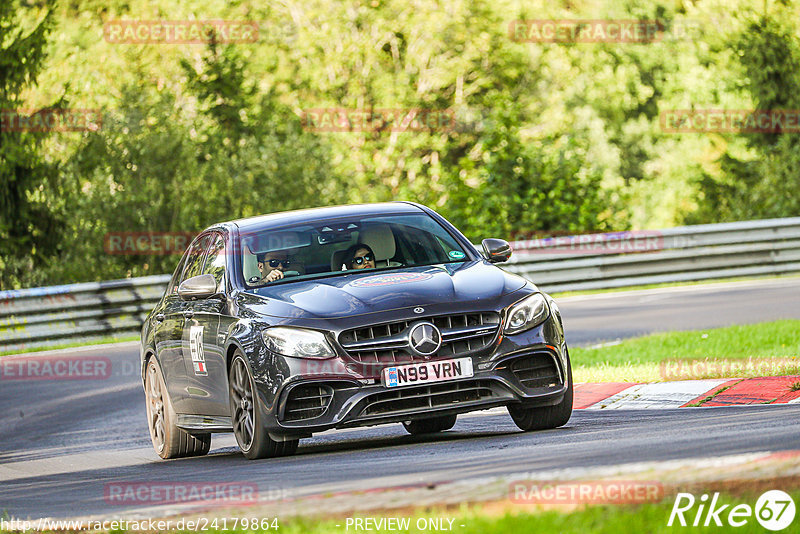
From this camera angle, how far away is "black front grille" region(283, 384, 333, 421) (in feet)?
28.5

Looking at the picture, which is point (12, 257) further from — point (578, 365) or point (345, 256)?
point (345, 256)

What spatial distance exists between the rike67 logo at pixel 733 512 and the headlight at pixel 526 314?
3437 millimetres

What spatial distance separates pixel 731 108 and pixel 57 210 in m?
23.3

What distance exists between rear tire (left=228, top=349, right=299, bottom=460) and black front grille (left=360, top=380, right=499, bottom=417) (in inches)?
24.9

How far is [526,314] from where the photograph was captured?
355 inches

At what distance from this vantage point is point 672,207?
5038cm

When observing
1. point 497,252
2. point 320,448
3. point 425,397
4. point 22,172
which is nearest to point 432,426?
point 320,448

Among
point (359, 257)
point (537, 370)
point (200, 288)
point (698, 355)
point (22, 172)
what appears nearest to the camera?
point (537, 370)

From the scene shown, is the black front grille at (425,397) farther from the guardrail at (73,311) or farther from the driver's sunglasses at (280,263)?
the guardrail at (73,311)

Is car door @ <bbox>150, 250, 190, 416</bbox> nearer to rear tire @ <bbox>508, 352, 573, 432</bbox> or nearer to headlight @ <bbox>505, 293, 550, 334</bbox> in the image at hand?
rear tire @ <bbox>508, 352, 573, 432</bbox>

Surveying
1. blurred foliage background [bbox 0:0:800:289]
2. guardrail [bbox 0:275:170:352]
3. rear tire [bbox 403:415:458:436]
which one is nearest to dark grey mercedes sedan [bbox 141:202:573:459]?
rear tire [bbox 403:415:458:436]

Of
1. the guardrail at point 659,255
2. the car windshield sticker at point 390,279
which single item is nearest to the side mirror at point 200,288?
the car windshield sticker at point 390,279

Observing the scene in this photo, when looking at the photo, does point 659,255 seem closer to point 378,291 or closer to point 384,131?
point 378,291

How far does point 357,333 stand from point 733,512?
12.1 ft
